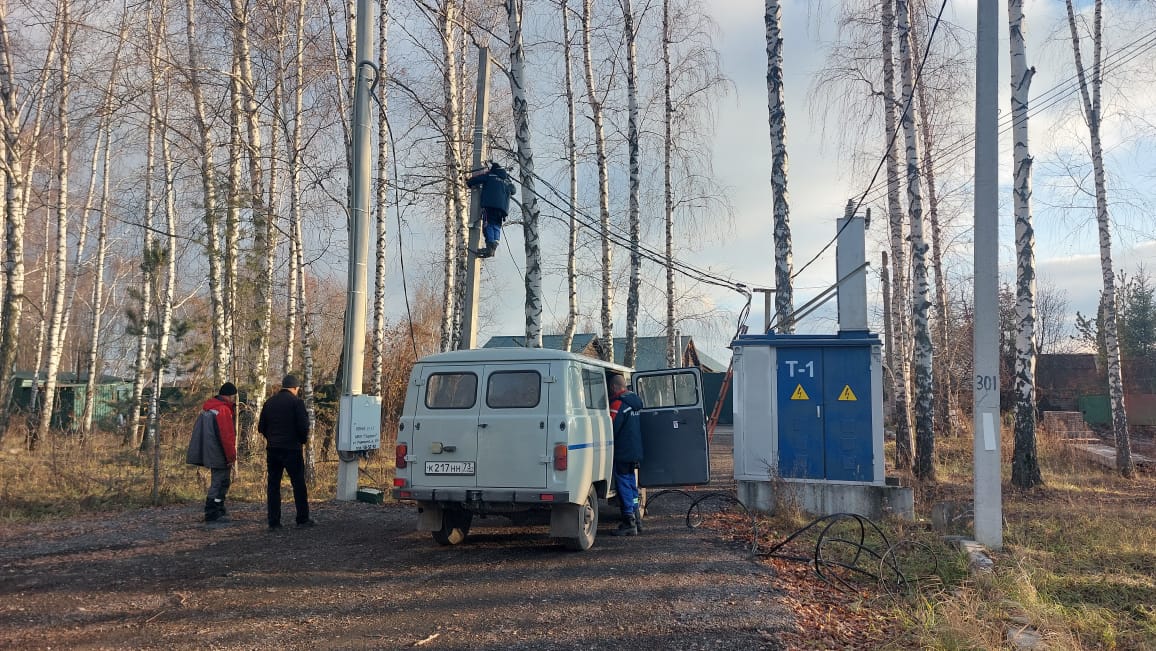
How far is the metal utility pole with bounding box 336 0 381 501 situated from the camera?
35.9 feet

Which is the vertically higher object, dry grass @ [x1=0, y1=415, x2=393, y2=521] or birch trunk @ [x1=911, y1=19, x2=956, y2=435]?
birch trunk @ [x1=911, y1=19, x2=956, y2=435]

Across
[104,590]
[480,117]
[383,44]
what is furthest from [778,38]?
[104,590]

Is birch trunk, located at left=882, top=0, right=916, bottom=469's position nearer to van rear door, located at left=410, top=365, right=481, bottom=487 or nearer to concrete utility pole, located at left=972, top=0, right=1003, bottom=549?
concrete utility pole, located at left=972, top=0, right=1003, bottom=549

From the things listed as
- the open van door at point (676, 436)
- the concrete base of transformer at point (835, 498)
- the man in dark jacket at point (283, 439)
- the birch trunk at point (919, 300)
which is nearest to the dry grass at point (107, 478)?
the man in dark jacket at point (283, 439)

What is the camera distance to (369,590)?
6098 mm

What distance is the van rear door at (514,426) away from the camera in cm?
716

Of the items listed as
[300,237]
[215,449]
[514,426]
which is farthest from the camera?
[300,237]

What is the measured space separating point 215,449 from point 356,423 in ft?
6.81

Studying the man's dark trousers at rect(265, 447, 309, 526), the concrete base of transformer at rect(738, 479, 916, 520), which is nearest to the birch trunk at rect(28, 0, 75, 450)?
the man's dark trousers at rect(265, 447, 309, 526)

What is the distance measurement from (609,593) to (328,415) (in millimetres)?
10775

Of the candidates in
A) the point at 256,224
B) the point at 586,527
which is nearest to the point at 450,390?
the point at 586,527

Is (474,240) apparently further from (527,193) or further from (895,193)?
(895,193)

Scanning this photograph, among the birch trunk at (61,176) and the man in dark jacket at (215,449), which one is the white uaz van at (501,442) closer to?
the man in dark jacket at (215,449)

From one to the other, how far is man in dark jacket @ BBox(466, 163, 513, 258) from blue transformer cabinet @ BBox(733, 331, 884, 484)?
4.08 meters
